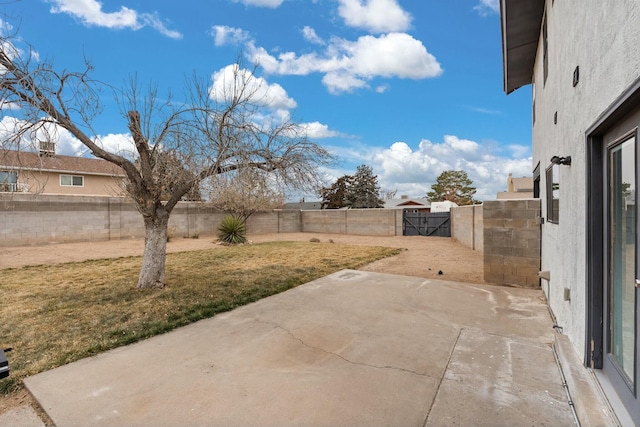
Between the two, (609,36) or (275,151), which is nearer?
(609,36)

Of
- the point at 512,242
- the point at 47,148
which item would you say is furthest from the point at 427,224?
the point at 47,148

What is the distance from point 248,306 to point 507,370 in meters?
3.61

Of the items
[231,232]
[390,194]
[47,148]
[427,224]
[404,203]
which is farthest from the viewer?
[390,194]

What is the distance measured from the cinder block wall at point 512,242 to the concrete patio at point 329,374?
1633 mm

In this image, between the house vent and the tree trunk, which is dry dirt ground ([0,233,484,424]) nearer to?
the tree trunk

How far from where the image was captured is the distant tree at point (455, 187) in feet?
129

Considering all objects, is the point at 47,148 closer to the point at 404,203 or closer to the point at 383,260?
the point at 383,260

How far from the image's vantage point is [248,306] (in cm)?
504

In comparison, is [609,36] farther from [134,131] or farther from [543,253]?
[134,131]

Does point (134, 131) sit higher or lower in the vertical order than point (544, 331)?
higher

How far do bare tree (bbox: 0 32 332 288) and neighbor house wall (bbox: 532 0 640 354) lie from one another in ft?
11.6

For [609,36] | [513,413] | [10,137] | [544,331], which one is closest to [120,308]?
[10,137]

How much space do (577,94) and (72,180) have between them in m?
27.9

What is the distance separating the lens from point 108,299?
545cm
